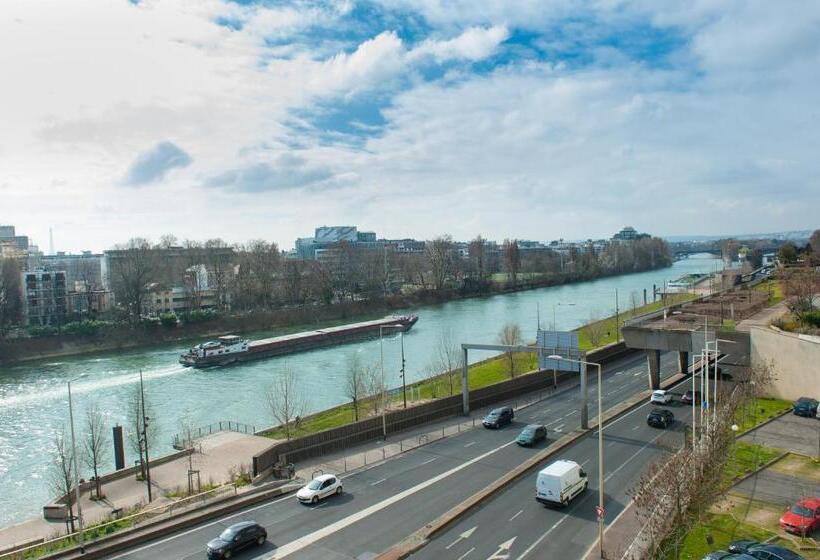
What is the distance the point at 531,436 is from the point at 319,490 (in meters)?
11.3

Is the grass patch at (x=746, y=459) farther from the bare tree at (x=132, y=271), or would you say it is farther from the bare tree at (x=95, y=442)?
the bare tree at (x=132, y=271)

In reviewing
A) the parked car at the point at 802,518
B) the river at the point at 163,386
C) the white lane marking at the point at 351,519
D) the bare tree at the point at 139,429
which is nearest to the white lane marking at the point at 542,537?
the white lane marking at the point at 351,519

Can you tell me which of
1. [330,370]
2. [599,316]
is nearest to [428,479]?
[330,370]

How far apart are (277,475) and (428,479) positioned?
6.56 meters

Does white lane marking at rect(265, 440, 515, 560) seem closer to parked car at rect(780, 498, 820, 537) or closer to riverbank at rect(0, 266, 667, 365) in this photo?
parked car at rect(780, 498, 820, 537)

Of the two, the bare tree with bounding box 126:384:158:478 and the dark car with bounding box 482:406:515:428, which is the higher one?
the dark car with bounding box 482:406:515:428

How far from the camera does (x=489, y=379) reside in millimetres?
50062

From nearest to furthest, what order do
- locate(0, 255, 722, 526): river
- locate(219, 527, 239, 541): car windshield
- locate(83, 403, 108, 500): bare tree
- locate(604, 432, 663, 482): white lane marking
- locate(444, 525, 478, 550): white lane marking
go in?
locate(219, 527, 239, 541): car windshield < locate(444, 525, 478, 550): white lane marking < locate(604, 432, 663, 482): white lane marking < locate(83, 403, 108, 500): bare tree < locate(0, 255, 722, 526): river

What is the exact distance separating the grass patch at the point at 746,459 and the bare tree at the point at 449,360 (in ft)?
66.8

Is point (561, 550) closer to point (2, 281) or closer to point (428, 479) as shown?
point (428, 479)

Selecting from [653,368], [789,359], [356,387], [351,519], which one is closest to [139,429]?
[356,387]

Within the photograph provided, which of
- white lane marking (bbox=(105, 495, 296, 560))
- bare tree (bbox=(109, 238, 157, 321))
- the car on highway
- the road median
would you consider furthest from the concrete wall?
bare tree (bbox=(109, 238, 157, 321))

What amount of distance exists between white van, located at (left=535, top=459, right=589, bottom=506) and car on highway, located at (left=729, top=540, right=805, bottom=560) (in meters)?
5.56

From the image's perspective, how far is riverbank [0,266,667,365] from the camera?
246 ft
